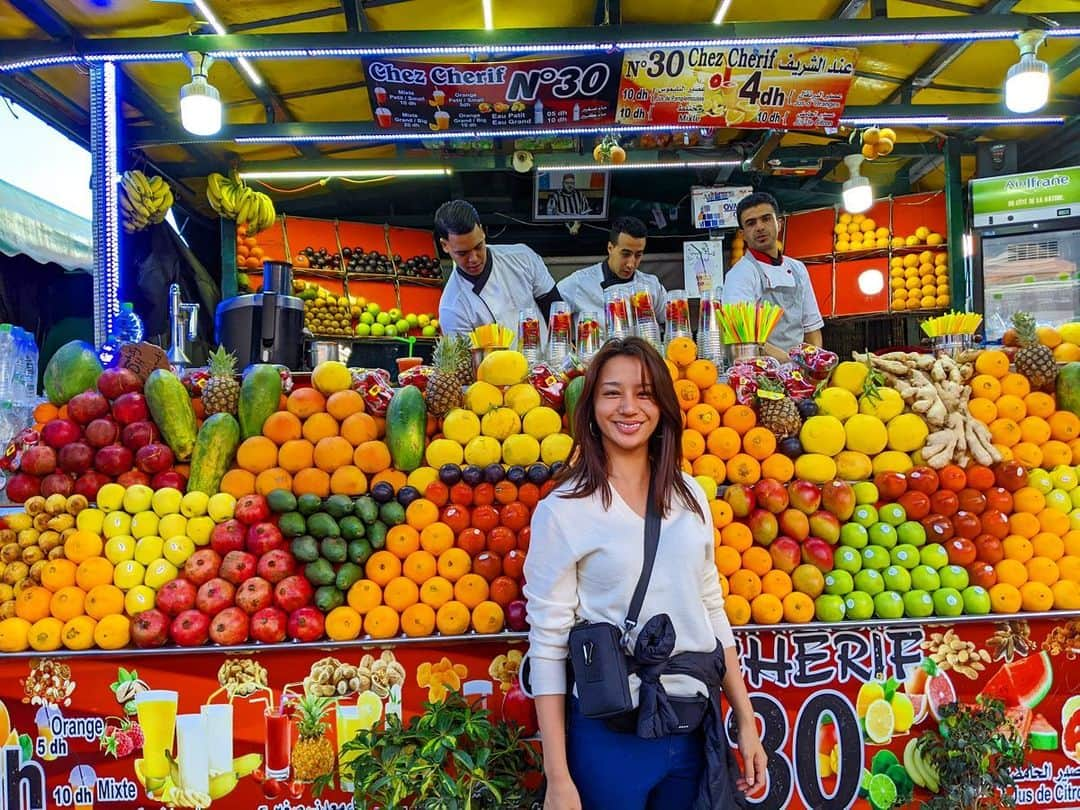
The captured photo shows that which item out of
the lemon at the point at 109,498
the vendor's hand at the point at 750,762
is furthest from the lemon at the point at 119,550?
the vendor's hand at the point at 750,762

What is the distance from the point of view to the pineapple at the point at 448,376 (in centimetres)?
282

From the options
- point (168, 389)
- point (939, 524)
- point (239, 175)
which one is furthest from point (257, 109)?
point (939, 524)

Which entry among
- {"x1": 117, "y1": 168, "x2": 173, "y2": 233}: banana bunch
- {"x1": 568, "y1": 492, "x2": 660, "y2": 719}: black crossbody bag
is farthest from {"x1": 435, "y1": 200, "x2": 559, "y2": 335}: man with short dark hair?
{"x1": 117, "y1": 168, "x2": 173, "y2": 233}: banana bunch

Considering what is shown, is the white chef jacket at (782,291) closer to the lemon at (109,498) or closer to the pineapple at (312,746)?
the pineapple at (312,746)

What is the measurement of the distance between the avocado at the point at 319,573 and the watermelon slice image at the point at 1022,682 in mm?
2413

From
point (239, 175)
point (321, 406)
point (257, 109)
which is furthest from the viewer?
point (239, 175)

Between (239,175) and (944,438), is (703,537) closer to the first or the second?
(944,438)

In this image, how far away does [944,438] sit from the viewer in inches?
107

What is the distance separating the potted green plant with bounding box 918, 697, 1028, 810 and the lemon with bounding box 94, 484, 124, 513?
3.05m

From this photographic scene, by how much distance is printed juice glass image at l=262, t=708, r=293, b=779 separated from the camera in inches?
91.4

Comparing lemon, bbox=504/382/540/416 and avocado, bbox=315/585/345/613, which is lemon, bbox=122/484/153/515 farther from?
lemon, bbox=504/382/540/416

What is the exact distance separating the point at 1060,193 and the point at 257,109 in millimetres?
8016

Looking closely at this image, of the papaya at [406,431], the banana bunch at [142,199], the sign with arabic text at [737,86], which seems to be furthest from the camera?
the banana bunch at [142,199]

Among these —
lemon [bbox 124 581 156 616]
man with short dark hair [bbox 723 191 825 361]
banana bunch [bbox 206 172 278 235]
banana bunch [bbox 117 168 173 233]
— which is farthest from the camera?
banana bunch [bbox 206 172 278 235]
